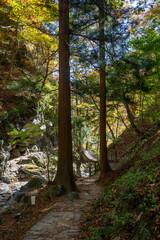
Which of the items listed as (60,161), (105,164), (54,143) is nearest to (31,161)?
(54,143)

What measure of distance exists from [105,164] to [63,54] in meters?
5.92

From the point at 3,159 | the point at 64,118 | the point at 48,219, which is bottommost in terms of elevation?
the point at 48,219

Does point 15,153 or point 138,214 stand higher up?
point 15,153

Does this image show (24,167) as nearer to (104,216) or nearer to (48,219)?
(48,219)

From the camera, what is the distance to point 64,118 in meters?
6.67

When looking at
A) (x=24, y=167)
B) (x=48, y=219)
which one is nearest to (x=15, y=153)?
(x=24, y=167)

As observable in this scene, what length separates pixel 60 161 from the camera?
6.46 meters

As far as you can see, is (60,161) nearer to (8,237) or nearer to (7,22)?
(8,237)

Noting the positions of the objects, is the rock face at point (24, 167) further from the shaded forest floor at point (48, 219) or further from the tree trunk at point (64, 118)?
the tree trunk at point (64, 118)

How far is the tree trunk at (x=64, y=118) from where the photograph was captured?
21.0 feet

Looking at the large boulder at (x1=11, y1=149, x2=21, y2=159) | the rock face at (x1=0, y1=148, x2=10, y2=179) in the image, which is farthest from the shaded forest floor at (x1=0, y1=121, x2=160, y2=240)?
the large boulder at (x1=11, y1=149, x2=21, y2=159)

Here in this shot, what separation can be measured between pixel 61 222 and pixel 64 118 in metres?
3.73

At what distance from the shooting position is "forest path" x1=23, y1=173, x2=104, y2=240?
10.8 ft

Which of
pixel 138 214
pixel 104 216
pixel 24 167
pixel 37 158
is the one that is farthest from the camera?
pixel 37 158
